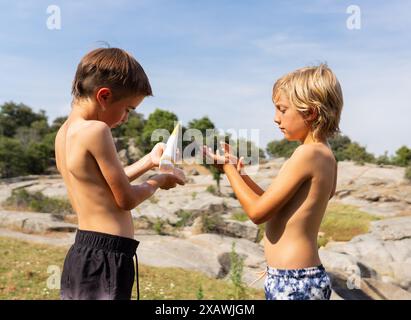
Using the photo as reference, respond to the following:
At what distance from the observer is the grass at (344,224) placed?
19.2 meters

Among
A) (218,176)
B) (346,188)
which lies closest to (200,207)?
(218,176)

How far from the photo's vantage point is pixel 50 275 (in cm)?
761

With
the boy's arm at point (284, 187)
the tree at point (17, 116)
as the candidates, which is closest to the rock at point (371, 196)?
the boy's arm at point (284, 187)

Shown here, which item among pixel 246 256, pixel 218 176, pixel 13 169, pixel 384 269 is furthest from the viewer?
pixel 13 169

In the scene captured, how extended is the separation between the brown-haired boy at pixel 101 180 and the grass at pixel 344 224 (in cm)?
1594

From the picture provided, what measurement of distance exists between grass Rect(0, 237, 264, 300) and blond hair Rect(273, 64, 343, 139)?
479 cm

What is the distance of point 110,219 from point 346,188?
29.1 meters

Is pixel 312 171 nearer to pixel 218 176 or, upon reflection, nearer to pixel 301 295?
pixel 301 295

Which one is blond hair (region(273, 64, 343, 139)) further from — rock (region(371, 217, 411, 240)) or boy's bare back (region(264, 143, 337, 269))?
rock (region(371, 217, 411, 240))

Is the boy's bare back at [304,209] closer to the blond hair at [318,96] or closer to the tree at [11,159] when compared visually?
the blond hair at [318,96]

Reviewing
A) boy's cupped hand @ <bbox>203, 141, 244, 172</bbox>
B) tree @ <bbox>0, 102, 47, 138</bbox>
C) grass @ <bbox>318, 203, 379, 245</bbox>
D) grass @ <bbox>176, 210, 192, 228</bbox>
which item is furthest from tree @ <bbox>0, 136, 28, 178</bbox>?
boy's cupped hand @ <bbox>203, 141, 244, 172</bbox>

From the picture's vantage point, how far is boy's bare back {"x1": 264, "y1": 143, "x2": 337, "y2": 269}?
237 cm

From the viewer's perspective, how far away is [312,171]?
2363 mm

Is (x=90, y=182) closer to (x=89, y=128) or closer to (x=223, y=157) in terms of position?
A: (x=89, y=128)
